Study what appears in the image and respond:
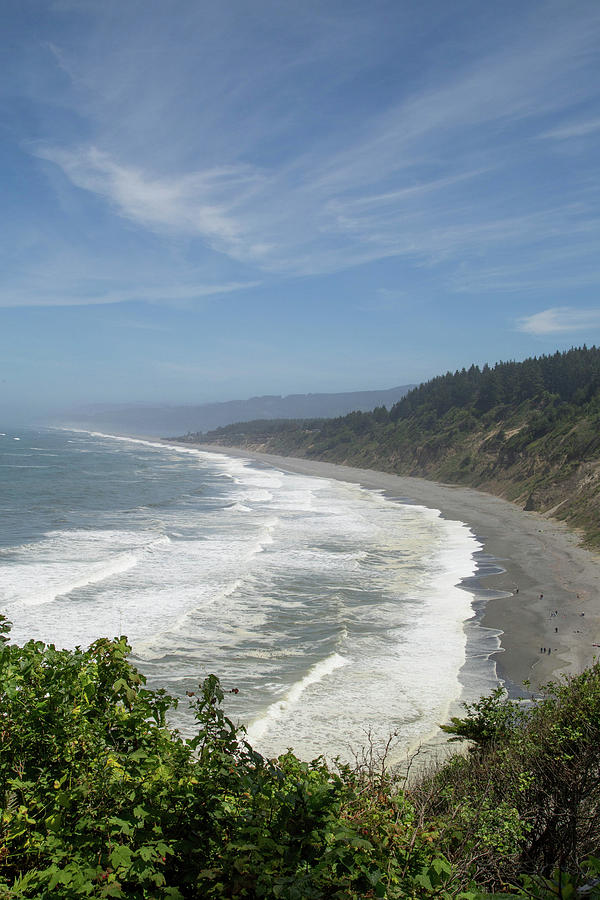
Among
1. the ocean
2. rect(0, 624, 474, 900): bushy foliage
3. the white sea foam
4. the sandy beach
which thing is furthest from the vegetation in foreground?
the sandy beach

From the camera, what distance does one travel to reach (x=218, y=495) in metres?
63.1

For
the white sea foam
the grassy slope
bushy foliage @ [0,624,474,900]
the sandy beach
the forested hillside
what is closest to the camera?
bushy foliage @ [0,624,474,900]

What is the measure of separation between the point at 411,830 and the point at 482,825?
1.82 meters

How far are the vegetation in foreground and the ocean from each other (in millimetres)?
8525

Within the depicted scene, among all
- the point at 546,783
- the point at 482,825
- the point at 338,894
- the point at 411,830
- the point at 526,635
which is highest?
the point at 338,894

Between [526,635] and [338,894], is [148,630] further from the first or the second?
[338,894]

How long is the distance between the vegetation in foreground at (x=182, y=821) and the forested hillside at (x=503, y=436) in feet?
139

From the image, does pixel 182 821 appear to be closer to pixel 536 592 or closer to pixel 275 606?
pixel 275 606

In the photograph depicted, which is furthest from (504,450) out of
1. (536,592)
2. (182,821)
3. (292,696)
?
(182,821)

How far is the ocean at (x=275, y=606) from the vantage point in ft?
51.7

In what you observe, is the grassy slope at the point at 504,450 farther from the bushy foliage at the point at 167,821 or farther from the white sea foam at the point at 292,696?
the bushy foliage at the point at 167,821

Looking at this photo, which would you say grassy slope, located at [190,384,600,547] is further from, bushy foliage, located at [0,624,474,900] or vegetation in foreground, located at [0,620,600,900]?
bushy foliage, located at [0,624,474,900]

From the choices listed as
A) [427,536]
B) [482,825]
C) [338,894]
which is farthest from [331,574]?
[338,894]

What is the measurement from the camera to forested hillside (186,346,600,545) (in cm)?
5759
